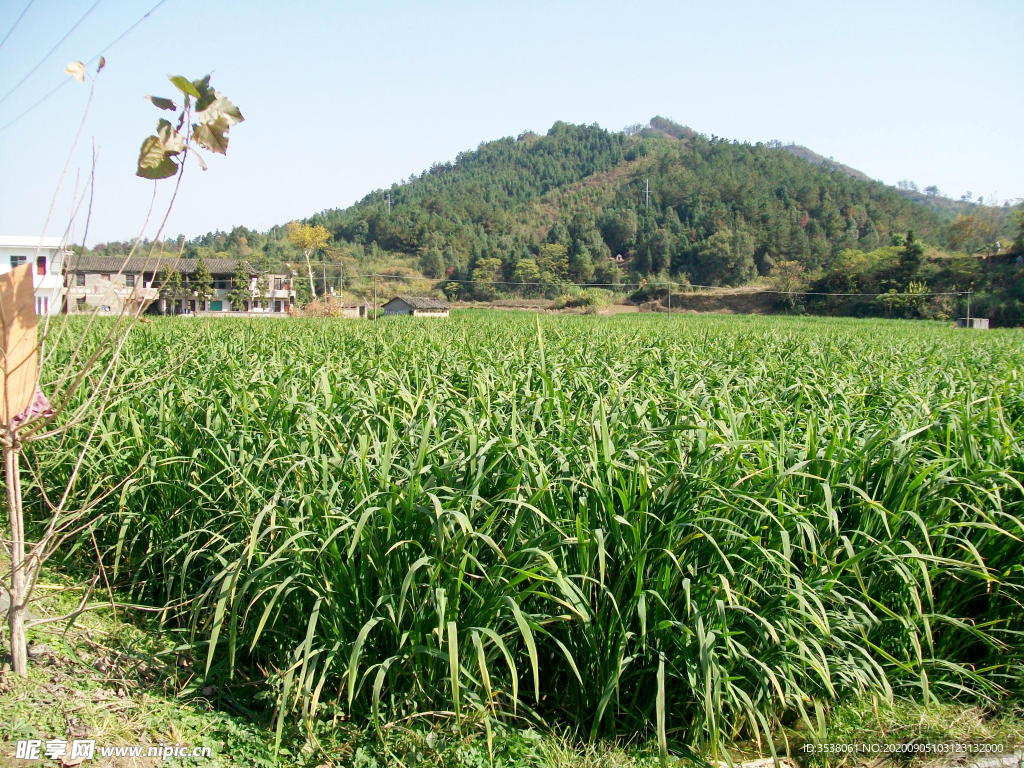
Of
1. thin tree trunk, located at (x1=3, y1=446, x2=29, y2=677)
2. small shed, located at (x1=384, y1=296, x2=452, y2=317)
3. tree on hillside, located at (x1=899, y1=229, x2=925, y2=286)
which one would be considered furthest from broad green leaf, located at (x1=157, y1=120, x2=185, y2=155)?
tree on hillside, located at (x1=899, y1=229, x2=925, y2=286)

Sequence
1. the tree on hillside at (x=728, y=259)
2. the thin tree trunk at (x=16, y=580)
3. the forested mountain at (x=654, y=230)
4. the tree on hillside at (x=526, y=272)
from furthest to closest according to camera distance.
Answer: the tree on hillside at (x=526, y=272), the forested mountain at (x=654, y=230), the tree on hillside at (x=728, y=259), the thin tree trunk at (x=16, y=580)

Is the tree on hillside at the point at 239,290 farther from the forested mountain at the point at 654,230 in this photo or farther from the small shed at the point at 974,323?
the small shed at the point at 974,323

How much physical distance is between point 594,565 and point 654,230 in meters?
86.4

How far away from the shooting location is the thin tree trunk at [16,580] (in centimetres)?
224

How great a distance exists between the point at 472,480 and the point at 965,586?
223cm

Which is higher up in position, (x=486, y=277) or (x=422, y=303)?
(x=486, y=277)

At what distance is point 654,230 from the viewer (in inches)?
3337

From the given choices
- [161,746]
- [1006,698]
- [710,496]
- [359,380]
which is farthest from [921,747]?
[359,380]

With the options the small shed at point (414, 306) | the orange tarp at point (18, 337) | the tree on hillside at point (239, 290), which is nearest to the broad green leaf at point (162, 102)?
the orange tarp at point (18, 337)

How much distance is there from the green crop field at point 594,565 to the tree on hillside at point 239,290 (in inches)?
2183

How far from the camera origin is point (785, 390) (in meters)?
4.46

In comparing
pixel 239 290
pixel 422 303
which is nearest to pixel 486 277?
pixel 239 290

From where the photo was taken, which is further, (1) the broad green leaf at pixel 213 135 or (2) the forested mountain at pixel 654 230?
(2) the forested mountain at pixel 654 230

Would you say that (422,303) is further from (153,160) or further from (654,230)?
(654,230)
